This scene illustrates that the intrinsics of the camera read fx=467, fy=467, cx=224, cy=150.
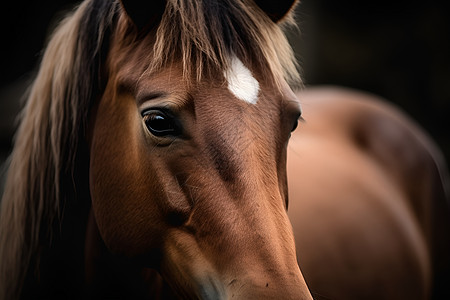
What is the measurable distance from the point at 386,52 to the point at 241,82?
5.59m

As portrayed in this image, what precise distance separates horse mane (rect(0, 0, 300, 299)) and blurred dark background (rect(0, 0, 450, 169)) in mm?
4536

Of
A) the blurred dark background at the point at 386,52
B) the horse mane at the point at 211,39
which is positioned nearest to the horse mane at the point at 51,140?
the horse mane at the point at 211,39


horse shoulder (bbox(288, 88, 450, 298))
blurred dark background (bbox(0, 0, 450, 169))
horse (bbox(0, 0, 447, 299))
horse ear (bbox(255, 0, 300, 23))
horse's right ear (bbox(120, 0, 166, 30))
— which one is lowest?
blurred dark background (bbox(0, 0, 450, 169))

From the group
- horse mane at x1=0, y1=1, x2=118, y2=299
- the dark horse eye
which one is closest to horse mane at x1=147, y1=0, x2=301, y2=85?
the dark horse eye

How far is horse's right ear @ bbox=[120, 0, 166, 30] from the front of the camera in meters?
1.31

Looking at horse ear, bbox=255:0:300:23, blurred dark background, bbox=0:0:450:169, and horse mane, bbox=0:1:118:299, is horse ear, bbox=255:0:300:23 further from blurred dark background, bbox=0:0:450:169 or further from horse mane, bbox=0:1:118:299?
blurred dark background, bbox=0:0:450:169

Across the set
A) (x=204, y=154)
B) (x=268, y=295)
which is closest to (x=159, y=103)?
(x=204, y=154)

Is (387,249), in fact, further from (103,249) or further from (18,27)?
(18,27)

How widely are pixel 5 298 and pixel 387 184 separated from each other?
1994mm

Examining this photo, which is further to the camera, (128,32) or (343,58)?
(343,58)

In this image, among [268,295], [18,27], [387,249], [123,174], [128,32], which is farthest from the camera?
[18,27]

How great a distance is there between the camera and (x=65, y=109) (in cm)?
145

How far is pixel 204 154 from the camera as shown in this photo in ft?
3.72

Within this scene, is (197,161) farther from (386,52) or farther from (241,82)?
(386,52)
